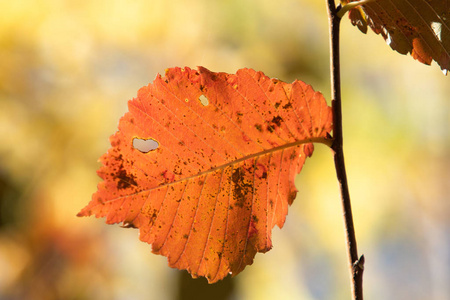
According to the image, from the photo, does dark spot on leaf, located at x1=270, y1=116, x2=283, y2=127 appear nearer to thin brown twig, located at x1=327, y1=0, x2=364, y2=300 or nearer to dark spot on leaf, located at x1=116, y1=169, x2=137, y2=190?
thin brown twig, located at x1=327, y1=0, x2=364, y2=300

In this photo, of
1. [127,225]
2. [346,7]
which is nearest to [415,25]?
[346,7]

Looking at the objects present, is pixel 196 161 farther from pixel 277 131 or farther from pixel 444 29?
pixel 444 29

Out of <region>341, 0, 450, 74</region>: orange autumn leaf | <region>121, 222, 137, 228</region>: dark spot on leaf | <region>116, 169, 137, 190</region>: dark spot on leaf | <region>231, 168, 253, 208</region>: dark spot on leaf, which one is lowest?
<region>121, 222, 137, 228</region>: dark spot on leaf

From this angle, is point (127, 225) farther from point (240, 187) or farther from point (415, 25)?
point (415, 25)

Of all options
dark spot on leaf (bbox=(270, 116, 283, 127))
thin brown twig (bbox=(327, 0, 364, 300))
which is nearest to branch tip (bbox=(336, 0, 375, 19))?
thin brown twig (bbox=(327, 0, 364, 300))

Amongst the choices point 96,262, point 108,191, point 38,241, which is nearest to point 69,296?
point 96,262

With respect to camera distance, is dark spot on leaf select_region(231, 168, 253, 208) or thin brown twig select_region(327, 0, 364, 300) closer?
thin brown twig select_region(327, 0, 364, 300)
